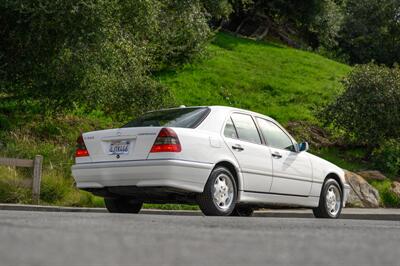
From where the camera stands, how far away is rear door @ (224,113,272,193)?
8.91 metres

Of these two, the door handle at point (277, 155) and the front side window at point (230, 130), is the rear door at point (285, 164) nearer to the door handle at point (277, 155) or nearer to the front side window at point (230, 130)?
the door handle at point (277, 155)

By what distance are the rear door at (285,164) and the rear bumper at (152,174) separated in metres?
1.50

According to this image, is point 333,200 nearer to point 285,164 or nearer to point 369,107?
point 285,164

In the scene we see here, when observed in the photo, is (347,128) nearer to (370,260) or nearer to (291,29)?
(370,260)

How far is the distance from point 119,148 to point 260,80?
62.5 ft

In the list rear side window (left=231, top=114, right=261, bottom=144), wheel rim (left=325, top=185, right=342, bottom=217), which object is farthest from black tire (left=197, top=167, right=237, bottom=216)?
wheel rim (left=325, top=185, right=342, bottom=217)

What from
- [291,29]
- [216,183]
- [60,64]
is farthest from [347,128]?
[291,29]

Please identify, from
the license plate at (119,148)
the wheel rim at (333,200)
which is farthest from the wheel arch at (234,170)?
the wheel rim at (333,200)

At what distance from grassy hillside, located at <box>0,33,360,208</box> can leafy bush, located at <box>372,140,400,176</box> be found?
1.14 metres

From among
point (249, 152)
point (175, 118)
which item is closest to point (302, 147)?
point (249, 152)

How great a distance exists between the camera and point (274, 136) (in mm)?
9922

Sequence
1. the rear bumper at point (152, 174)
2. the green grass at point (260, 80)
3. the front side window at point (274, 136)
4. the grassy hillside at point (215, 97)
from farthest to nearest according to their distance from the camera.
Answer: the green grass at point (260, 80) → the grassy hillside at point (215, 97) → the front side window at point (274, 136) → the rear bumper at point (152, 174)

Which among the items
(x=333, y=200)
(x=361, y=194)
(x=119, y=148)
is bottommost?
(x=361, y=194)

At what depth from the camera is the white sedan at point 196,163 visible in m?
8.21
